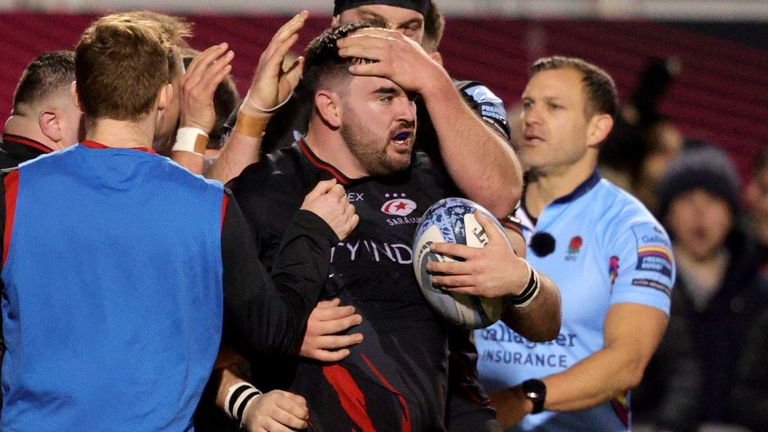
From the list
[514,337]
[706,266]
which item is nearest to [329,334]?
[514,337]

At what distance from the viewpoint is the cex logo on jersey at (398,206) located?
431cm

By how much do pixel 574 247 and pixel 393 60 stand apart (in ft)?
5.97

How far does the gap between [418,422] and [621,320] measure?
4.78ft

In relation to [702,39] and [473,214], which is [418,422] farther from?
[702,39]

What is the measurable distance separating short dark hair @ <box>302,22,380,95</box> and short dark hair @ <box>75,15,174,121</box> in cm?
71

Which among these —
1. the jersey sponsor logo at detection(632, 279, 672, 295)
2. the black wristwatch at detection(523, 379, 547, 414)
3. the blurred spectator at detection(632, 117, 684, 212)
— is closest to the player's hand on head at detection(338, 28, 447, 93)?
the black wristwatch at detection(523, 379, 547, 414)

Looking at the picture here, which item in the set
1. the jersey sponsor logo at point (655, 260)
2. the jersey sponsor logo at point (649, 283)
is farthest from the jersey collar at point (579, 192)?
the jersey sponsor logo at point (649, 283)

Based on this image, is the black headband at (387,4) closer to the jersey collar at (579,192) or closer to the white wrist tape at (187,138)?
the white wrist tape at (187,138)

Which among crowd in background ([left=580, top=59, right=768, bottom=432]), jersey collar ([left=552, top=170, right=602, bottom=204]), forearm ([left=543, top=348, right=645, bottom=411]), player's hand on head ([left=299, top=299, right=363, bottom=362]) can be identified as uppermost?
jersey collar ([left=552, top=170, right=602, bottom=204])

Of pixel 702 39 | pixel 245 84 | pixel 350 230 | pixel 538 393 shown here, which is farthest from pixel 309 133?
pixel 702 39

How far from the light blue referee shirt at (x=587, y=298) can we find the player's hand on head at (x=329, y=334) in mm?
1566

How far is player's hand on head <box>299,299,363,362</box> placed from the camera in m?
4.00

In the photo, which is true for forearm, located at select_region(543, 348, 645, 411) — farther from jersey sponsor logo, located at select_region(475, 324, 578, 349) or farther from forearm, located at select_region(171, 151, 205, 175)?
forearm, located at select_region(171, 151, 205, 175)

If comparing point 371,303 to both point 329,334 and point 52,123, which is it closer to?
point 329,334
